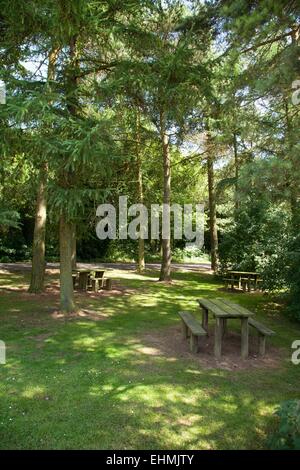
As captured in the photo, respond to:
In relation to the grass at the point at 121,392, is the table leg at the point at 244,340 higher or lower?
higher

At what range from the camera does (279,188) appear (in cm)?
582

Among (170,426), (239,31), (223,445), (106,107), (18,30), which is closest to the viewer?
(223,445)

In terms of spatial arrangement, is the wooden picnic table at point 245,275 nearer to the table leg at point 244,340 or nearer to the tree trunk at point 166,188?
the tree trunk at point 166,188

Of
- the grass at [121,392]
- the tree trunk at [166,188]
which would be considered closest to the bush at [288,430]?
the grass at [121,392]

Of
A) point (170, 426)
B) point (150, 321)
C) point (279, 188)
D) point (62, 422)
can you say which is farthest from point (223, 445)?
point (150, 321)

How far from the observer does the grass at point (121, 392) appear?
3.71 meters

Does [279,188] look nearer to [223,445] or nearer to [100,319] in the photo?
[223,445]

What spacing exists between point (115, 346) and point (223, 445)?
3266mm

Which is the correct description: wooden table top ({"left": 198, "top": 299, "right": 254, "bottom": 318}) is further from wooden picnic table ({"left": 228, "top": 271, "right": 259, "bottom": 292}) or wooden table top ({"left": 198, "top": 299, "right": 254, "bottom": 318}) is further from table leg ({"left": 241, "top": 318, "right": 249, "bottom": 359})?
wooden picnic table ({"left": 228, "top": 271, "right": 259, "bottom": 292})

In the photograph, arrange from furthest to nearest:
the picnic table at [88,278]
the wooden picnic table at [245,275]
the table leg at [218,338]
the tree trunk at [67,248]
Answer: the wooden picnic table at [245,275] < the picnic table at [88,278] < the tree trunk at [67,248] < the table leg at [218,338]

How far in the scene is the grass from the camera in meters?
3.71

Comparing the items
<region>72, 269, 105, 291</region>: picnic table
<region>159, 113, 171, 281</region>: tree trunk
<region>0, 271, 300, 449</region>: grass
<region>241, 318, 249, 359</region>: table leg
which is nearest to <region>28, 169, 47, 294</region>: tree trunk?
<region>72, 269, 105, 291</region>: picnic table

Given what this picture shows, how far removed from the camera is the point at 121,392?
470cm

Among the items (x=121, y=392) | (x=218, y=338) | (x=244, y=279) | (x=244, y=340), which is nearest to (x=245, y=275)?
(x=244, y=279)
